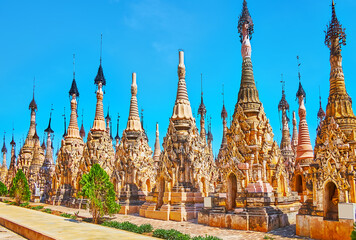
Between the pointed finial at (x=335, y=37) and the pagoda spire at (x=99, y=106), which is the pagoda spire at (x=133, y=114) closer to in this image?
the pagoda spire at (x=99, y=106)

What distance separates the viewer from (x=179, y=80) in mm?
27359

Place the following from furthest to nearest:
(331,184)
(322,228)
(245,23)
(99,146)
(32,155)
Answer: (32,155), (99,146), (245,23), (331,184), (322,228)

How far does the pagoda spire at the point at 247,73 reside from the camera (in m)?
22.0

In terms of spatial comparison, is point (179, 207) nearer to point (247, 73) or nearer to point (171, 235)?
point (171, 235)

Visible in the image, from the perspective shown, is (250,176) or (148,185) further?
(148,185)

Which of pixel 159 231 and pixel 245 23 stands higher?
pixel 245 23

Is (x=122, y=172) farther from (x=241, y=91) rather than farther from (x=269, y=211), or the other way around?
(x=269, y=211)

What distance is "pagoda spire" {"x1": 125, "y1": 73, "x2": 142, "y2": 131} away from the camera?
3133 cm

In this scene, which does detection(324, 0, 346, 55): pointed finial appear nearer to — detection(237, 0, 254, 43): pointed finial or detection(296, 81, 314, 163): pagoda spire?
detection(237, 0, 254, 43): pointed finial

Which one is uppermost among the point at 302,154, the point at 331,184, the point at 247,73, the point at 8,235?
the point at 247,73

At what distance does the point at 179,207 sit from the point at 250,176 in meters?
5.82

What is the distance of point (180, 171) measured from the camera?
24766 millimetres

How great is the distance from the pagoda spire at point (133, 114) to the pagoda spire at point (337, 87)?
58.9 feet

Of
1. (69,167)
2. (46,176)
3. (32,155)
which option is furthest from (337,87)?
(32,155)
